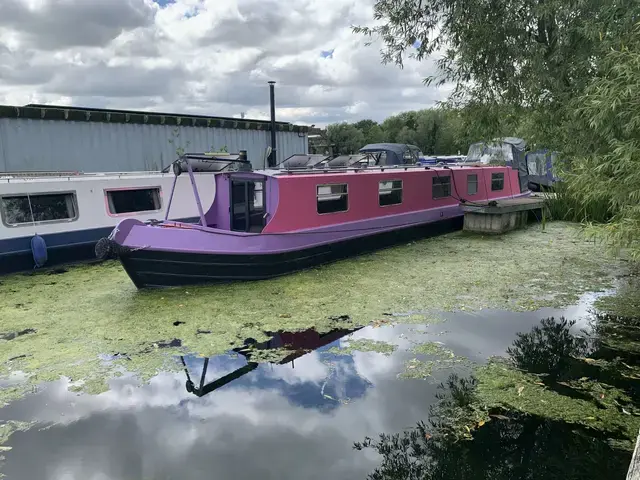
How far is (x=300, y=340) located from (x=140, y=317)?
1.93 meters

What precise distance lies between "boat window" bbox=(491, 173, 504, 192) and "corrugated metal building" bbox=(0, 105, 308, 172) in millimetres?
8673

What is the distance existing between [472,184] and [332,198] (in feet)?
14.9

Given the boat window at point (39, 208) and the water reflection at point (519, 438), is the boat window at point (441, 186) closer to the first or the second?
the water reflection at point (519, 438)

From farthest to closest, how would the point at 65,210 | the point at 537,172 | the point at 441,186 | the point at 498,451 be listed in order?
the point at 537,172
the point at 441,186
the point at 65,210
the point at 498,451

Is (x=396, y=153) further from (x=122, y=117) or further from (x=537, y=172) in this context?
(x=122, y=117)

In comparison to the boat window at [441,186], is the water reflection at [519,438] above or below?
below

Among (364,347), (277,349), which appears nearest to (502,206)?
(364,347)

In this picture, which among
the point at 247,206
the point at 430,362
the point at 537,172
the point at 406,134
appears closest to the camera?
the point at 430,362

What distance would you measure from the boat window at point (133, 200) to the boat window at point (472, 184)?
6.65 meters

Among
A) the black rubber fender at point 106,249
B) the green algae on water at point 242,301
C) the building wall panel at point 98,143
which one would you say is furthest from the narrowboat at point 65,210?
the building wall panel at point 98,143

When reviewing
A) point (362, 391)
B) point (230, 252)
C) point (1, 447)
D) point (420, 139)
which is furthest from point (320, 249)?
point (420, 139)

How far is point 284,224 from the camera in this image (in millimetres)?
6887

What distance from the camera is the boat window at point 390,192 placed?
8.59 meters

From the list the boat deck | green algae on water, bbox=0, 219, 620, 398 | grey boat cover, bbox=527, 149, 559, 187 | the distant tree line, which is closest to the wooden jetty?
the boat deck
